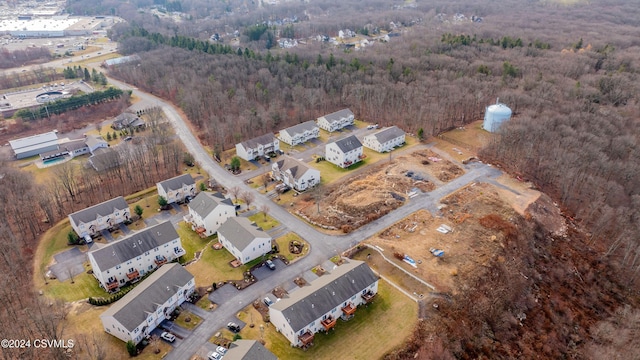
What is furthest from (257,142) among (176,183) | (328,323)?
(328,323)

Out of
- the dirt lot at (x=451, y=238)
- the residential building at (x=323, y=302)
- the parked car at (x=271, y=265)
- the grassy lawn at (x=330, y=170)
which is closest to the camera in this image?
the residential building at (x=323, y=302)

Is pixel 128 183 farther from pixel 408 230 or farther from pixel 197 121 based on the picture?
pixel 408 230

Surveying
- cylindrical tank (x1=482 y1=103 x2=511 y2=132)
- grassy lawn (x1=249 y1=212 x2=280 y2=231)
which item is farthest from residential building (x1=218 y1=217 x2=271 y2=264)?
cylindrical tank (x1=482 y1=103 x2=511 y2=132)

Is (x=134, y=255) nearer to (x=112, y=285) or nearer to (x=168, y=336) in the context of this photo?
(x=112, y=285)

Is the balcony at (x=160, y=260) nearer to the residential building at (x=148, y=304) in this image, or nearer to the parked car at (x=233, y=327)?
the residential building at (x=148, y=304)

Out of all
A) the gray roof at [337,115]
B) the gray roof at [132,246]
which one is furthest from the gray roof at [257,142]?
the gray roof at [132,246]
